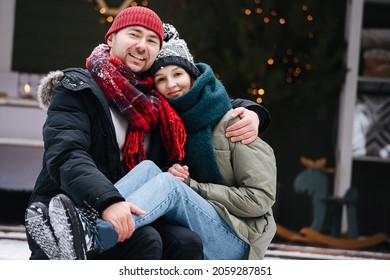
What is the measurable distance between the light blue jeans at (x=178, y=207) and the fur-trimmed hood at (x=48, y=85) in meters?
0.38

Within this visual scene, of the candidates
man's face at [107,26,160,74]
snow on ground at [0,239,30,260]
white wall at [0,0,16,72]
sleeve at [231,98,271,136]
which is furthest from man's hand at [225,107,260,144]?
white wall at [0,0,16,72]

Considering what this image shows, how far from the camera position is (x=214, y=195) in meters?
2.53

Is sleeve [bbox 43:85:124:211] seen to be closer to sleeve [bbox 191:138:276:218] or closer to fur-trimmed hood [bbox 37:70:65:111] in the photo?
fur-trimmed hood [bbox 37:70:65:111]

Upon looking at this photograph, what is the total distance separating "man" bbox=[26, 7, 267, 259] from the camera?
2215 millimetres

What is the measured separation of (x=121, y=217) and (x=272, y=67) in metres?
3.63

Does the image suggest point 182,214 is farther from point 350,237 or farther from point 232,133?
point 350,237

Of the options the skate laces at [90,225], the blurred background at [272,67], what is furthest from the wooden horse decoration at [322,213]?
the skate laces at [90,225]

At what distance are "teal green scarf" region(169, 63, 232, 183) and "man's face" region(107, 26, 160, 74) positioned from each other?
152 mm

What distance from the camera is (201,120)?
8.59 feet

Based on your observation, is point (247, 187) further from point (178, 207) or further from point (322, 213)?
point (322, 213)

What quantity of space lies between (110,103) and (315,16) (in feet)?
11.0

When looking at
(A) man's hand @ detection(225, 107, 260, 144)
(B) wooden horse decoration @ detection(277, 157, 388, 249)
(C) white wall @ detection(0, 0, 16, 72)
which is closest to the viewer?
(A) man's hand @ detection(225, 107, 260, 144)

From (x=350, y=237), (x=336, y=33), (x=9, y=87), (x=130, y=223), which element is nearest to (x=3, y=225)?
(x=9, y=87)

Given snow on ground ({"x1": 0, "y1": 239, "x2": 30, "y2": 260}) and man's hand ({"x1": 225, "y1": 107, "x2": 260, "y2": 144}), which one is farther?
snow on ground ({"x1": 0, "y1": 239, "x2": 30, "y2": 260})
